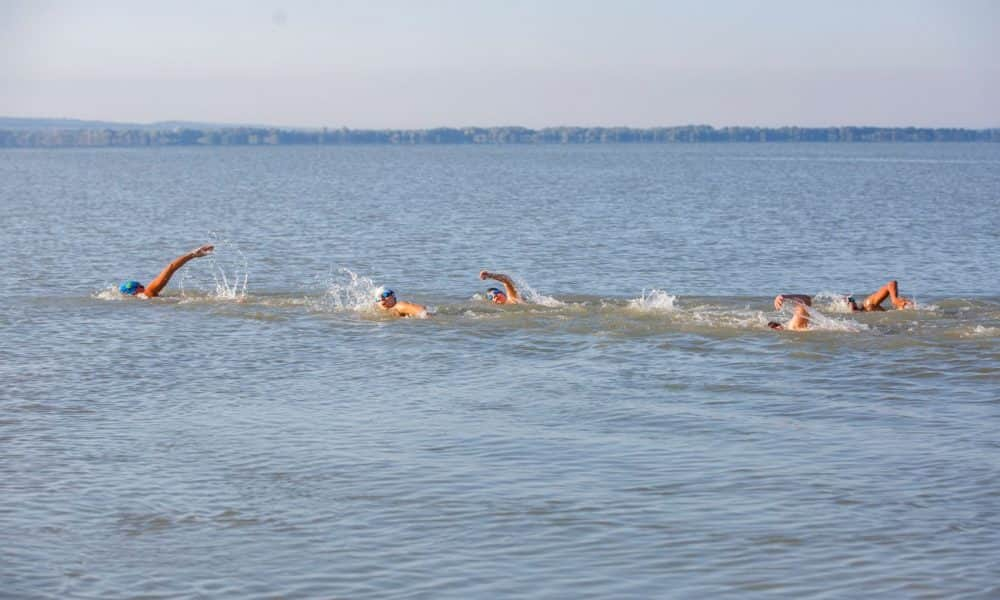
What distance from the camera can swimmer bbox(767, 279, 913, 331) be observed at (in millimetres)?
23047

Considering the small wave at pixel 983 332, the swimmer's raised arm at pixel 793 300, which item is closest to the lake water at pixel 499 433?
the small wave at pixel 983 332

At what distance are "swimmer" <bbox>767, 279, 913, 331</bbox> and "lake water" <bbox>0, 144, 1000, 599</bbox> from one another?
431 mm

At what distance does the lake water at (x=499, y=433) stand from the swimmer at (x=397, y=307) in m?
0.50

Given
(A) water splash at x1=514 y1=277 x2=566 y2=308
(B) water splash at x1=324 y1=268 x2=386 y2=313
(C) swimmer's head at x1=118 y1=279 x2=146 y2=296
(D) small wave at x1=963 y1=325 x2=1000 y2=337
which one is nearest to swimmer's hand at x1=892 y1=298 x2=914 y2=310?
(D) small wave at x1=963 y1=325 x2=1000 y2=337

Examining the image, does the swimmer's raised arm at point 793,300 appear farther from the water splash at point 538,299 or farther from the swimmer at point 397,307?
the swimmer at point 397,307

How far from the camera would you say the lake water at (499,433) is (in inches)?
453

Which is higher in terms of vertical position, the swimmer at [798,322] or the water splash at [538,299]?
the swimmer at [798,322]

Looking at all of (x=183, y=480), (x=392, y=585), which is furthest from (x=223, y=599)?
(x=183, y=480)

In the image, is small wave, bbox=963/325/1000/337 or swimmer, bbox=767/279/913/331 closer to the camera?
small wave, bbox=963/325/1000/337

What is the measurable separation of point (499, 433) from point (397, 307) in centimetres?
989

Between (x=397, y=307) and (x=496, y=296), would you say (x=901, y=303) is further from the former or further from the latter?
(x=397, y=307)

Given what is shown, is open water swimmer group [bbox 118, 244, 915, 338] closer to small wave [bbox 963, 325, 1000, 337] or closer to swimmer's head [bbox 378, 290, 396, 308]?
swimmer's head [bbox 378, 290, 396, 308]

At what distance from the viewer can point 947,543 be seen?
12.0 meters

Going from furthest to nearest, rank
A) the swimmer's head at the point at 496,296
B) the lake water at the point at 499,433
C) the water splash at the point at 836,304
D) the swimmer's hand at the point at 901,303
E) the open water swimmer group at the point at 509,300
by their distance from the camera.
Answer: the swimmer's head at the point at 496,296 < the water splash at the point at 836,304 < the swimmer's hand at the point at 901,303 < the open water swimmer group at the point at 509,300 < the lake water at the point at 499,433
